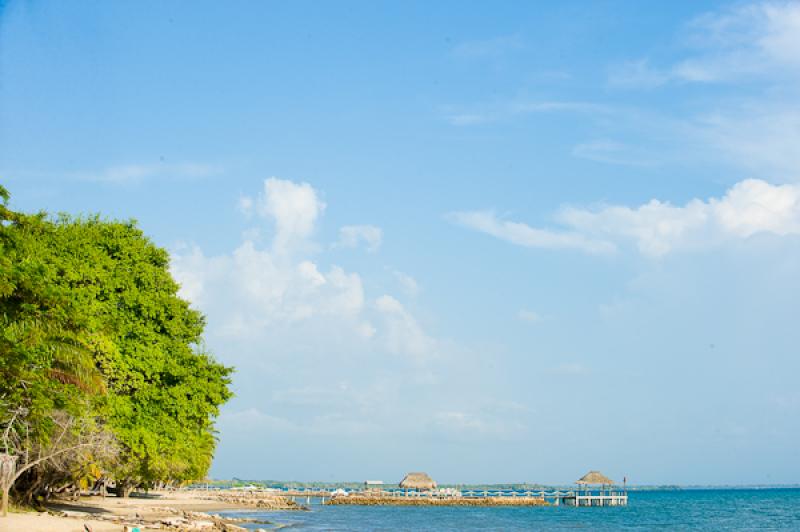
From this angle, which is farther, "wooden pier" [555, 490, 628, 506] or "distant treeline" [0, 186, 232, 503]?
"wooden pier" [555, 490, 628, 506]

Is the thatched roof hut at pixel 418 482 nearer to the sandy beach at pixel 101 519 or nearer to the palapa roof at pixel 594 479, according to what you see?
the palapa roof at pixel 594 479

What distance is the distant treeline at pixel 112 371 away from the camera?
77.9 ft

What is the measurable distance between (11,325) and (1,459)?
6805 millimetres

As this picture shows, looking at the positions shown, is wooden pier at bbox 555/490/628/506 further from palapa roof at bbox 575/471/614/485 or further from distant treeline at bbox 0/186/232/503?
distant treeline at bbox 0/186/232/503

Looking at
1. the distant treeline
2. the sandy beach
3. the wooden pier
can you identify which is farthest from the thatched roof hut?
the distant treeline

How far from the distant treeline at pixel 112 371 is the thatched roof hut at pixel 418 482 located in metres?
66.1

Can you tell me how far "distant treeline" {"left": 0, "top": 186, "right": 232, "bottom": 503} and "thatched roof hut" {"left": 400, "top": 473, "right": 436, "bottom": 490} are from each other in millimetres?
66067

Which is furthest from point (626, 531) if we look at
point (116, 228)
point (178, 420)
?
point (116, 228)

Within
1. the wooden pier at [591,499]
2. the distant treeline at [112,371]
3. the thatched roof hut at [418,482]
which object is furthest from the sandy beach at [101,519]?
the wooden pier at [591,499]

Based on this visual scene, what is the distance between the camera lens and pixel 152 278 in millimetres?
34625

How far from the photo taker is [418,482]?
102000 millimetres

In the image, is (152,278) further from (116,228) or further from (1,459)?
(1,459)

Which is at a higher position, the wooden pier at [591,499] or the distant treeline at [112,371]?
the distant treeline at [112,371]

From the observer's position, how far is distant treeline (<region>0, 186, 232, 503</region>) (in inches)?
935
